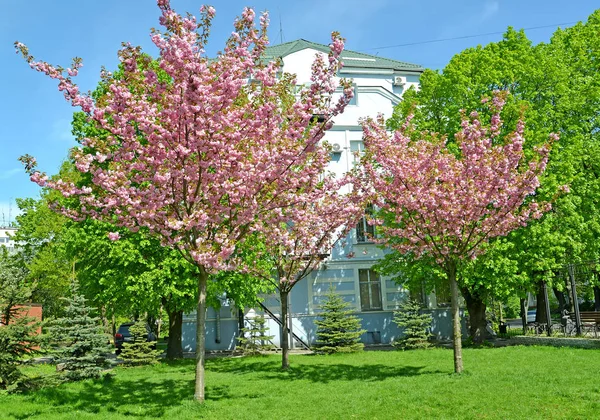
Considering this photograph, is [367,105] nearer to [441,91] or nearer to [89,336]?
[441,91]

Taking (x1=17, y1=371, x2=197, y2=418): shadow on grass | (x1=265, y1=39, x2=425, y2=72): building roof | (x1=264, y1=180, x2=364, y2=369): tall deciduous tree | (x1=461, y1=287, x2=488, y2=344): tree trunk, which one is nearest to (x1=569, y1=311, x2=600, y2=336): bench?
(x1=461, y1=287, x2=488, y2=344): tree trunk

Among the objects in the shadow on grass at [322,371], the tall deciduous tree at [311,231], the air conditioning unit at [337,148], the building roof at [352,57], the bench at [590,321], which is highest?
the building roof at [352,57]

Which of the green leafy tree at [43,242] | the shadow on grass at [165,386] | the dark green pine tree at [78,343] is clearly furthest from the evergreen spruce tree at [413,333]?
the green leafy tree at [43,242]

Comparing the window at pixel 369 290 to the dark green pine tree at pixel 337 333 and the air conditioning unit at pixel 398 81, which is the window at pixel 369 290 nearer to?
the dark green pine tree at pixel 337 333

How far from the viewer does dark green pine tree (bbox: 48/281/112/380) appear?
53.5 ft

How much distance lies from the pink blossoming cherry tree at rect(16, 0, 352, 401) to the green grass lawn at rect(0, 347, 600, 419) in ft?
5.53

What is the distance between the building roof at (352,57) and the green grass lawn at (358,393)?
21.6 metres

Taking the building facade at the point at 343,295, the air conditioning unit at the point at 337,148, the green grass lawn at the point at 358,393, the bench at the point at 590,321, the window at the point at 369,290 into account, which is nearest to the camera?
the green grass lawn at the point at 358,393

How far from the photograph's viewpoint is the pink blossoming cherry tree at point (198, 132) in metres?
10.8

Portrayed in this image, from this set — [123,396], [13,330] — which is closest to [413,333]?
[123,396]

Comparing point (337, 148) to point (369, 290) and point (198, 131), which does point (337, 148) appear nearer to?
point (369, 290)

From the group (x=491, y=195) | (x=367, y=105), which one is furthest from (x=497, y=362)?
(x=367, y=105)

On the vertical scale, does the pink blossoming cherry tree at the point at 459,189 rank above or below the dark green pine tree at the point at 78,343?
above

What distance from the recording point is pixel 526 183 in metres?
14.6
